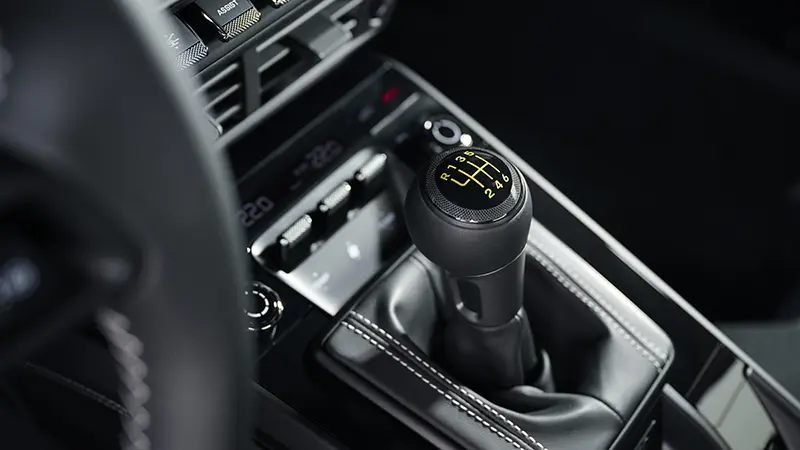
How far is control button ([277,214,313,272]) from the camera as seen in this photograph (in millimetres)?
938

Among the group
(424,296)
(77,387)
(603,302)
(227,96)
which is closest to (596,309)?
(603,302)

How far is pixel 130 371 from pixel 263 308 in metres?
0.44

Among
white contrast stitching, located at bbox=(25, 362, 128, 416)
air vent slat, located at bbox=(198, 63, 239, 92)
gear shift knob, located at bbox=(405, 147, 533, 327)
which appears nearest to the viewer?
white contrast stitching, located at bbox=(25, 362, 128, 416)

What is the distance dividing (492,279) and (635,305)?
0.26 meters

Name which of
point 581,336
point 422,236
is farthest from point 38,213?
point 581,336

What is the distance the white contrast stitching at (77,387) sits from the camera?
21.2 inches

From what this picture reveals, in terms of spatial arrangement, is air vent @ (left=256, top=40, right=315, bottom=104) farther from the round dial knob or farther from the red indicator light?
the round dial knob

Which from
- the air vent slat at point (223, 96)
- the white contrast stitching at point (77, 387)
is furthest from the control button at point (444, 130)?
the white contrast stitching at point (77, 387)

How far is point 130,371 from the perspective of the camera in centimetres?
48

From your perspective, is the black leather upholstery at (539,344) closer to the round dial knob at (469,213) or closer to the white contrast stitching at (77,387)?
the round dial knob at (469,213)

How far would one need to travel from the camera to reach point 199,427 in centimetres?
47

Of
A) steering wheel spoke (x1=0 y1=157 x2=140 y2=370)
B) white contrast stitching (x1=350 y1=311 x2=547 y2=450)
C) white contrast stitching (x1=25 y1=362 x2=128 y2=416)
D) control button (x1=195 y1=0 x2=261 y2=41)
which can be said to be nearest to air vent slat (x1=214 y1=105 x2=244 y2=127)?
control button (x1=195 y1=0 x2=261 y2=41)

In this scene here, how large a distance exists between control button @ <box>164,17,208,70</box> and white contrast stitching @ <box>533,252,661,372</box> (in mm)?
365

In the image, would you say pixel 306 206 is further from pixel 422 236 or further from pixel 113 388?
pixel 113 388
